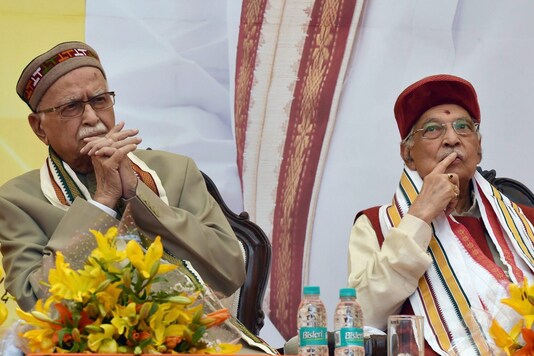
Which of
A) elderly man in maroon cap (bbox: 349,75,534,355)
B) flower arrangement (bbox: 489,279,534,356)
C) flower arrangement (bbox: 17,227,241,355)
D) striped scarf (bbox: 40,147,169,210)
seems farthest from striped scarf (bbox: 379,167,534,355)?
flower arrangement (bbox: 17,227,241,355)

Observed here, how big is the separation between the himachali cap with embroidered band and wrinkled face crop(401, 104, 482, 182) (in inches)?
47.2

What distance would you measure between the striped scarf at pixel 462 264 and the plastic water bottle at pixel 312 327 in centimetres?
67

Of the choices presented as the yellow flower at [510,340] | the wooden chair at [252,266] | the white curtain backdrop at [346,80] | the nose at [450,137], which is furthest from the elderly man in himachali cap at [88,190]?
the yellow flower at [510,340]

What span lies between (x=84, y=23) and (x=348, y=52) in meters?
1.07

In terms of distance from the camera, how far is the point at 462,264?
12.5 ft

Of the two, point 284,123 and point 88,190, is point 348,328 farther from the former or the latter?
point 284,123

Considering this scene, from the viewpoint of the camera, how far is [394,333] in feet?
9.10

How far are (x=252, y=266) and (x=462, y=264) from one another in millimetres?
726

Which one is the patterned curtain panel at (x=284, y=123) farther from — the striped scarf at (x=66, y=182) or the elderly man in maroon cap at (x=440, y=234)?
the striped scarf at (x=66, y=182)

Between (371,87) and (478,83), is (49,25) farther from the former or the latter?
(478,83)

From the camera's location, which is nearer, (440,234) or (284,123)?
(440,234)

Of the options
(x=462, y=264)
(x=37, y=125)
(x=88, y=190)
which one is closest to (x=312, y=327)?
(x=462, y=264)

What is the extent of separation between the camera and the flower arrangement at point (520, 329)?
2.75 m

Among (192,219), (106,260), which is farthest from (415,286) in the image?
(106,260)
